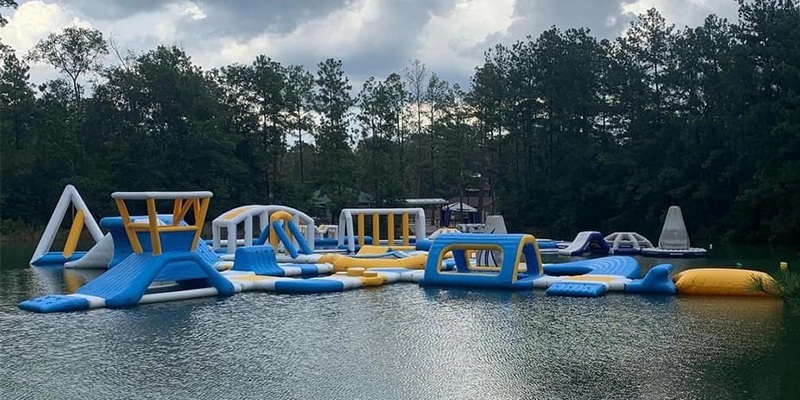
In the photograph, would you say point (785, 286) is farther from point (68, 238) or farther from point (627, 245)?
point (627, 245)

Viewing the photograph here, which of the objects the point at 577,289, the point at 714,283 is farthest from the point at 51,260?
the point at 714,283

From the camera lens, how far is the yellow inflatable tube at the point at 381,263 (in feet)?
56.6

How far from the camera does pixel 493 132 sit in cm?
4134

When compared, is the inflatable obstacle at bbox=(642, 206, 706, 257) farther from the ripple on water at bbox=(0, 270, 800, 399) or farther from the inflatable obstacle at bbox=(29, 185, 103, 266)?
the inflatable obstacle at bbox=(29, 185, 103, 266)

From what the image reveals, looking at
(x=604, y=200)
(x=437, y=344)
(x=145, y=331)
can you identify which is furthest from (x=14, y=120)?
(x=437, y=344)

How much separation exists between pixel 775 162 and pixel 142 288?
2261 centimetres

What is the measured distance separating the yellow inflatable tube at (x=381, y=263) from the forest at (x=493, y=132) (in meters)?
15.6

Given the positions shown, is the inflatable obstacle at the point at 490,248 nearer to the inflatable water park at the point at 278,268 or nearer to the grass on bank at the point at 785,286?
the inflatable water park at the point at 278,268

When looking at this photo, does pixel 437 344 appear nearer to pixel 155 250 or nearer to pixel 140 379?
pixel 140 379

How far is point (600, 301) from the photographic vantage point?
12.1m

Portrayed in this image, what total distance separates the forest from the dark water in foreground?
1933 cm

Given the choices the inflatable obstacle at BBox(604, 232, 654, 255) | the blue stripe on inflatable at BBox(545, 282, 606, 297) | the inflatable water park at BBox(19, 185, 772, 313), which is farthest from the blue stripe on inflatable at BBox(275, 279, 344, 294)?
the inflatable obstacle at BBox(604, 232, 654, 255)

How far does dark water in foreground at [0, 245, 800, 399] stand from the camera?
6.68 m

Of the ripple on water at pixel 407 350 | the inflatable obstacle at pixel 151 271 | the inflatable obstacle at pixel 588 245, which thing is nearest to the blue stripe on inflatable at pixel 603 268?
the ripple on water at pixel 407 350
